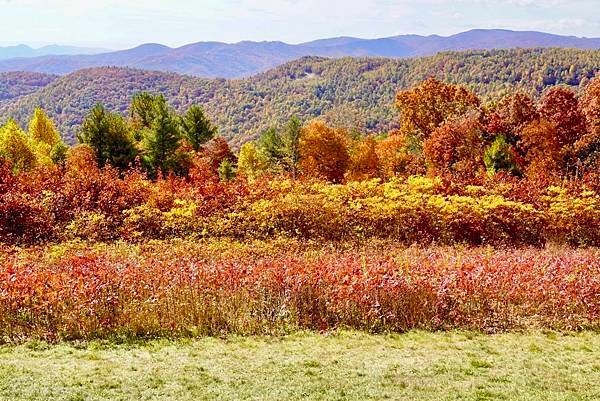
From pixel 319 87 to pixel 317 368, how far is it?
555ft

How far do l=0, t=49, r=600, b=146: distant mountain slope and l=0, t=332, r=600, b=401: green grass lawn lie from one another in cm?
10330

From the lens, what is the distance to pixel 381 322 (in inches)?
313

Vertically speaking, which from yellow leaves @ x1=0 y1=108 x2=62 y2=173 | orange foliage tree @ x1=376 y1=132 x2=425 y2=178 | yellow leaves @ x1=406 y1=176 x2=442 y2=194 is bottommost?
orange foliage tree @ x1=376 y1=132 x2=425 y2=178

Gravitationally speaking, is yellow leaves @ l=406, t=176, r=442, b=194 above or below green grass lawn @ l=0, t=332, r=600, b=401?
above

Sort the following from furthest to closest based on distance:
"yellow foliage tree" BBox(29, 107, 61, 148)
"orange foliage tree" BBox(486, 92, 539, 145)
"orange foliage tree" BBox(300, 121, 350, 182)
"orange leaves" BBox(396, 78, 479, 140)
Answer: "orange foliage tree" BBox(300, 121, 350, 182) < "yellow foliage tree" BBox(29, 107, 61, 148) < "orange leaves" BBox(396, 78, 479, 140) < "orange foliage tree" BBox(486, 92, 539, 145)

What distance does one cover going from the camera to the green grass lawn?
5730 millimetres

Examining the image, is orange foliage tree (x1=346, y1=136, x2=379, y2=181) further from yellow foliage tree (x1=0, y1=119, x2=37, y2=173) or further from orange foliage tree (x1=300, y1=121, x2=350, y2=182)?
yellow foliage tree (x1=0, y1=119, x2=37, y2=173)

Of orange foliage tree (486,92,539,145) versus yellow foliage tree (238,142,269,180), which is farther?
yellow foliage tree (238,142,269,180)

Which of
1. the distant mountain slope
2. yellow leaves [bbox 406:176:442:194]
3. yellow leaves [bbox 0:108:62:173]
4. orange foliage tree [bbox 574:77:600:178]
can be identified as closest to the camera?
yellow leaves [bbox 406:176:442:194]

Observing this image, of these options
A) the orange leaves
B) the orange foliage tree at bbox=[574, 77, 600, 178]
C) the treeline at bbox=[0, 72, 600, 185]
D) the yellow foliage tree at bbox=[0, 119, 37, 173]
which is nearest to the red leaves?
the treeline at bbox=[0, 72, 600, 185]

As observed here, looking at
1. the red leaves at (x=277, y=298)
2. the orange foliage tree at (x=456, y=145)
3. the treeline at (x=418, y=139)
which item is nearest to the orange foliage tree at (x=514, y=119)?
the treeline at (x=418, y=139)

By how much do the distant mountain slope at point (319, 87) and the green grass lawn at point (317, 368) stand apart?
103m

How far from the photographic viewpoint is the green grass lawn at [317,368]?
573 cm

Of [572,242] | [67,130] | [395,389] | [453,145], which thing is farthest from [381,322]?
[67,130]
